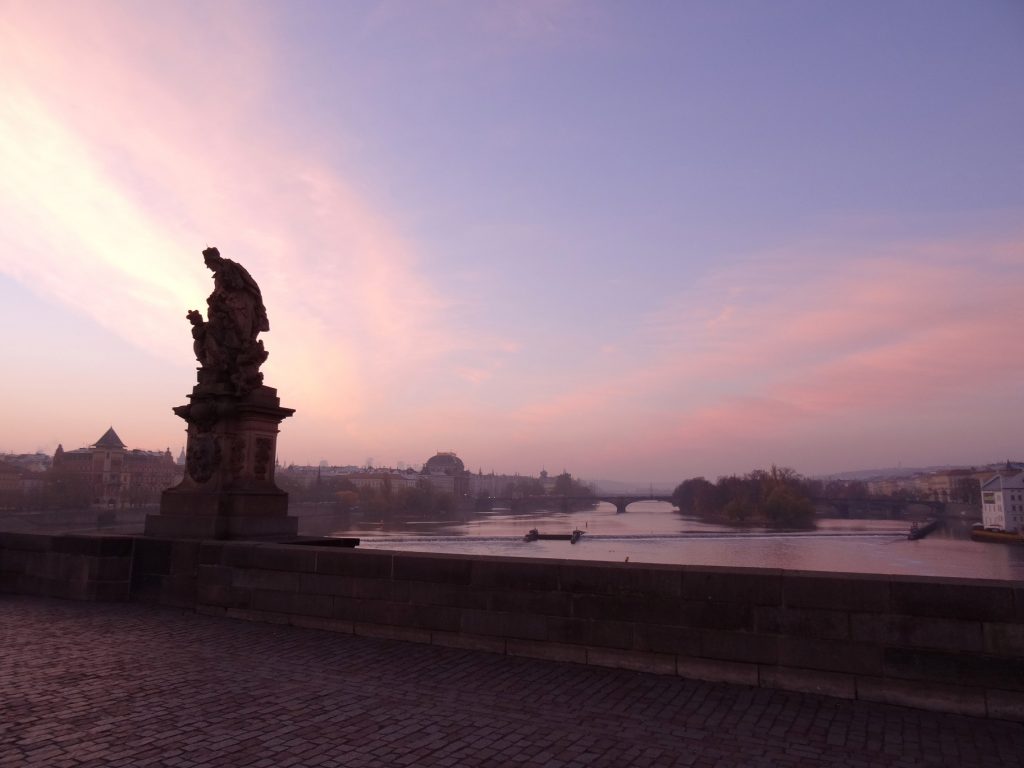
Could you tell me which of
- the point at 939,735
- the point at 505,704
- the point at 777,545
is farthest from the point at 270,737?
the point at 777,545

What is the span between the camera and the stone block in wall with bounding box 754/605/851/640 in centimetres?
534

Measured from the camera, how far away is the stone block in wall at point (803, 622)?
5340 mm

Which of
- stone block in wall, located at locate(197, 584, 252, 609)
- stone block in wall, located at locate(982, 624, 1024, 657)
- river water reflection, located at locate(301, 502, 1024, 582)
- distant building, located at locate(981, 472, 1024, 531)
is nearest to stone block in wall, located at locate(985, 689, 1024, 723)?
stone block in wall, located at locate(982, 624, 1024, 657)

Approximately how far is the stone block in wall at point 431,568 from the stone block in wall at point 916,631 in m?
3.43

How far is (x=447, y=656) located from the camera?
6.47m

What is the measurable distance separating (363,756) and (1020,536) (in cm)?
9539

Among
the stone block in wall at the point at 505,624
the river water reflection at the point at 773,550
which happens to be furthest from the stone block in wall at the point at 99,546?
the river water reflection at the point at 773,550

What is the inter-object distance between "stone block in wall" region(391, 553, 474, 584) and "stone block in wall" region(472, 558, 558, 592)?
0.12m

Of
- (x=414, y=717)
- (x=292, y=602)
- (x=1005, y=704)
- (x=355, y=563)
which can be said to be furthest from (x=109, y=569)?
(x=1005, y=704)

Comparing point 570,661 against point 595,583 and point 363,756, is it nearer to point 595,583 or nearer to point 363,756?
point 595,583

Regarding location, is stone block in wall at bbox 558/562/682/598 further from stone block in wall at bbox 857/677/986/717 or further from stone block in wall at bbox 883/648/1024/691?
stone block in wall at bbox 883/648/1024/691

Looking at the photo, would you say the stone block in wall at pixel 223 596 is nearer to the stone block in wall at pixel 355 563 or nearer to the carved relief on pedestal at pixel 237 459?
the stone block in wall at pixel 355 563

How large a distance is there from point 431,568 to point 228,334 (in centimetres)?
516

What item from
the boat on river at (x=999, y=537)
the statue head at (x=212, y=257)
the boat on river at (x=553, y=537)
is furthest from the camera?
the boat on river at (x=999, y=537)
